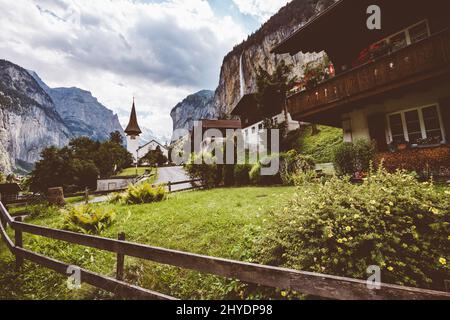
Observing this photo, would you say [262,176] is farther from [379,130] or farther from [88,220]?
[88,220]

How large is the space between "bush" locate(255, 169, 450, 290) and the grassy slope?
19793 millimetres

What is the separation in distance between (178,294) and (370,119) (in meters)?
11.8

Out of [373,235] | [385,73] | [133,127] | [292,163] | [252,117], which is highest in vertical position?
[133,127]

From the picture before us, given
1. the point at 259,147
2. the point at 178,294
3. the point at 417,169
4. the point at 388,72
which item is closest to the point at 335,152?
the point at 417,169

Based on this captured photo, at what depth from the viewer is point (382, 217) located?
13.5 ft

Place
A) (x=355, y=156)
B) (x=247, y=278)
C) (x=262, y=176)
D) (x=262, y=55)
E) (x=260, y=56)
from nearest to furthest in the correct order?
1. (x=247, y=278)
2. (x=355, y=156)
3. (x=262, y=176)
4. (x=262, y=55)
5. (x=260, y=56)

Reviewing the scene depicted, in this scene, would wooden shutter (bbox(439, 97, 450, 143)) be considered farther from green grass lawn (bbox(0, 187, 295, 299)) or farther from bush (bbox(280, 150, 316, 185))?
green grass lawn (bbox(0, 187, 295, 299))

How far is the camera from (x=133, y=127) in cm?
9700

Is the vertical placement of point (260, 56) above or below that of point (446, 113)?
above

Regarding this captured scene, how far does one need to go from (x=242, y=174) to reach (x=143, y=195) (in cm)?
703

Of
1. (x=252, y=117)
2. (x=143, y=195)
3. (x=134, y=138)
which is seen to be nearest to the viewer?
(x=143, y=195)

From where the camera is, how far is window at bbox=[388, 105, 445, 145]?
34.3 feet

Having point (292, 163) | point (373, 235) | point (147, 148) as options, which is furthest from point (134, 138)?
point (373, 235)
